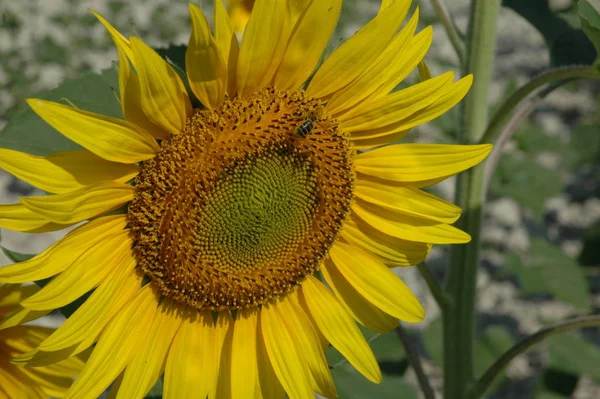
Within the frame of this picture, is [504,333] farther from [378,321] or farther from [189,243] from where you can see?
[189,243]

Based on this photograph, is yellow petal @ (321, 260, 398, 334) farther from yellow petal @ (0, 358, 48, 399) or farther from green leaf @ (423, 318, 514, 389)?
green leaf @ (423, 318, 514, 389)

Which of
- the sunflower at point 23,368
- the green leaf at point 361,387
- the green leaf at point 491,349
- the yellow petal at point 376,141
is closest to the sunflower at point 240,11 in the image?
the green leaf at point 361,387

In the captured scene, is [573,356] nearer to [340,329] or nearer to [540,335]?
[540,335]

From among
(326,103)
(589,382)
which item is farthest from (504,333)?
(326,103)

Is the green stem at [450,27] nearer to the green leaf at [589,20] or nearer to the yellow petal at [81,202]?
the green leaf at [589,20]

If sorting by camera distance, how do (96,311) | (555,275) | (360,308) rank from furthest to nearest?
(555,275) → (360,308) → (96,311)

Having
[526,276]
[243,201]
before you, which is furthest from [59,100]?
[526,276]

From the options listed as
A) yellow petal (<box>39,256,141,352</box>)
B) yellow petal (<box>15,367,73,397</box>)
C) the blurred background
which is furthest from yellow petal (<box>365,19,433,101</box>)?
the blurred background
